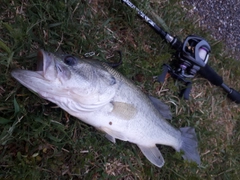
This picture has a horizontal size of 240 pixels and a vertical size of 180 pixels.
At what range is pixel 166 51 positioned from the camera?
3.46 m

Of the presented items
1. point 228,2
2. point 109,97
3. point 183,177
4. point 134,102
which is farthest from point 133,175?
point 228,2

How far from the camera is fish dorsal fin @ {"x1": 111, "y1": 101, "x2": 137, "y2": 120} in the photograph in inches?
92.6

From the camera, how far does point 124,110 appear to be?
240cm

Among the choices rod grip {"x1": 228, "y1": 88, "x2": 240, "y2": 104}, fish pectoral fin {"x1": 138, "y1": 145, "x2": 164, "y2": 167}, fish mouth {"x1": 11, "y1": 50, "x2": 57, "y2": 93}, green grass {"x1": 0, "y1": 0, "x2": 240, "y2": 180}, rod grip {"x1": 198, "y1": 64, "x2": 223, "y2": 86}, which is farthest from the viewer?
rod grip {"x1": 228, "y1": 88, "x2": 240, "y2": 104}

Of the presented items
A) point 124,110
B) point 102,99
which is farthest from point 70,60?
point 124,110

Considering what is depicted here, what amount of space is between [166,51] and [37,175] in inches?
87.4

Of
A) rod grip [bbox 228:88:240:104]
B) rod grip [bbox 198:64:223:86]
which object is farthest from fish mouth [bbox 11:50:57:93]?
rod grip [bbox 228:88:240:104]

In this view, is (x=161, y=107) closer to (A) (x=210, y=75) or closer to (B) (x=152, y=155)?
(B) (x=152, y=155)

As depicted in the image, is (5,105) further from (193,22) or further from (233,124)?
(233,124)

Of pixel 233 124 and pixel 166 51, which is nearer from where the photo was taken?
pixel 166 51

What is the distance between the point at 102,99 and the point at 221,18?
11.1ft

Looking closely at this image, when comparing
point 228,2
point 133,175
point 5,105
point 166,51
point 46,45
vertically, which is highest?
point 228,2

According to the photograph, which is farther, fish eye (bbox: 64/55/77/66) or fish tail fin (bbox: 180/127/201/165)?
fish tail fin (bbox: 180/127/201/165)

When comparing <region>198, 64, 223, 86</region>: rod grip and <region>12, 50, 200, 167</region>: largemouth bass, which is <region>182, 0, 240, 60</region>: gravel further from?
<region>12, 50, 200, 167</region>: largemouth bass
